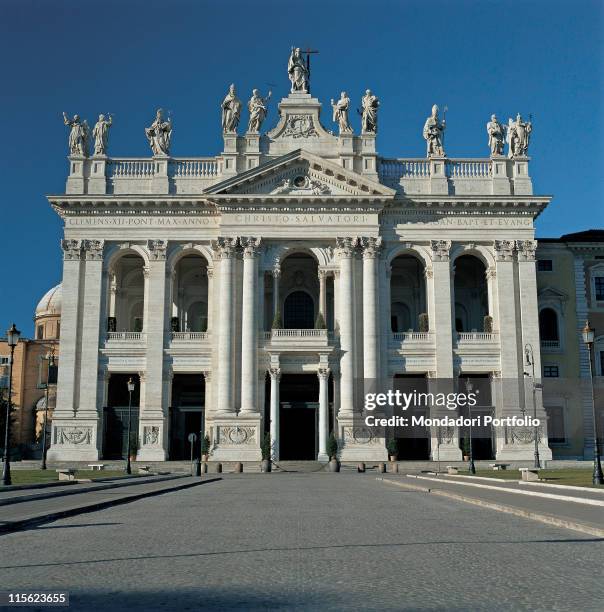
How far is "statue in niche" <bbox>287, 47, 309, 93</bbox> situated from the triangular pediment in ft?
21.4

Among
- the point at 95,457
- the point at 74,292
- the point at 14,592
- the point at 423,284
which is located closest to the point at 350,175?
the point at 423,284

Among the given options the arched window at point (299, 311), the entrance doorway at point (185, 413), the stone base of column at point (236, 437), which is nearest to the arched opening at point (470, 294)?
the arched window at point (299, 311)

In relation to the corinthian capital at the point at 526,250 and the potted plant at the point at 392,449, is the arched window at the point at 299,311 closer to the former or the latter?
the potted plant at the point at 392,449

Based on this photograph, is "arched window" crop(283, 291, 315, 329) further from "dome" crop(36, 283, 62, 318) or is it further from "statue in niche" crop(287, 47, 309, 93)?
"dome" crop(36, 283, 62, 318)

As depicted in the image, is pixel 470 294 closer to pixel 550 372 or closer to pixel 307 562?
pixel 550 372

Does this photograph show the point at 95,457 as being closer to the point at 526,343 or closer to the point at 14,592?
the point at 526,343

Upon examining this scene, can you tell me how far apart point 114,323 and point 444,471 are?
24794 millimetres

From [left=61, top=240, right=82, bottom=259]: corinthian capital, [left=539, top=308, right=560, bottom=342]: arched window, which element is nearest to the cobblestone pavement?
[left=61, top=240, right=82, bottom=259]: corinthian capital

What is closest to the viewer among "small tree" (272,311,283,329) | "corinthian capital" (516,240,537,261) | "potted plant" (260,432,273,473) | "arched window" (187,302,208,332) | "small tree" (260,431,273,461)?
"potted plant" (260,432,273,473)

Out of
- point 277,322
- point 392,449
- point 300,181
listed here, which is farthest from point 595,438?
point 300,181

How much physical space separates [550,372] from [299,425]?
18.3 m

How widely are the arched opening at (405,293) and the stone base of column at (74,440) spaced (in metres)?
22.8

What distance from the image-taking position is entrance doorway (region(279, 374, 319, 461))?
56656 millimetres

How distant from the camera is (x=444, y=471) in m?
47.7
